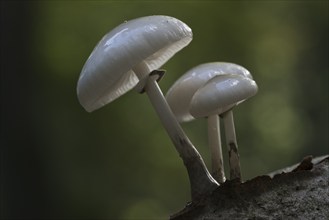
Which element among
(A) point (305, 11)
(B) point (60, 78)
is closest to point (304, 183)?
(B) point (60, 78)

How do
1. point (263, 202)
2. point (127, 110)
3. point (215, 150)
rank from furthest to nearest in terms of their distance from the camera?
point (127, 110) < point (215, 150) < point (263, 202)

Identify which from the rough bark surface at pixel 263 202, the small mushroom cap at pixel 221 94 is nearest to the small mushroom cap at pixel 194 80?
the small mushroom cap at pixel 221 94

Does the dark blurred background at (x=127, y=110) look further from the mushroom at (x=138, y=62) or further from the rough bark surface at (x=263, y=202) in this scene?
the rough bark surface at (x=263, y=202)

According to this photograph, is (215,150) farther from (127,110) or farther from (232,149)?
(127,110)

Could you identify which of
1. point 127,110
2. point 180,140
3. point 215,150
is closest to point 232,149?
point 215,150

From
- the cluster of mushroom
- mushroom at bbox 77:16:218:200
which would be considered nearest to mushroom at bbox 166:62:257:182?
the cluster of mushroom

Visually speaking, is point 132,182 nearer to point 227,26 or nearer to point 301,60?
Answer: point 227,26

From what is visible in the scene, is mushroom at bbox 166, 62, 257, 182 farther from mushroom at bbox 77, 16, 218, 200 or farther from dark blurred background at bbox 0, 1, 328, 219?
dark blurred background at bbox 0, 1, 328, 219
